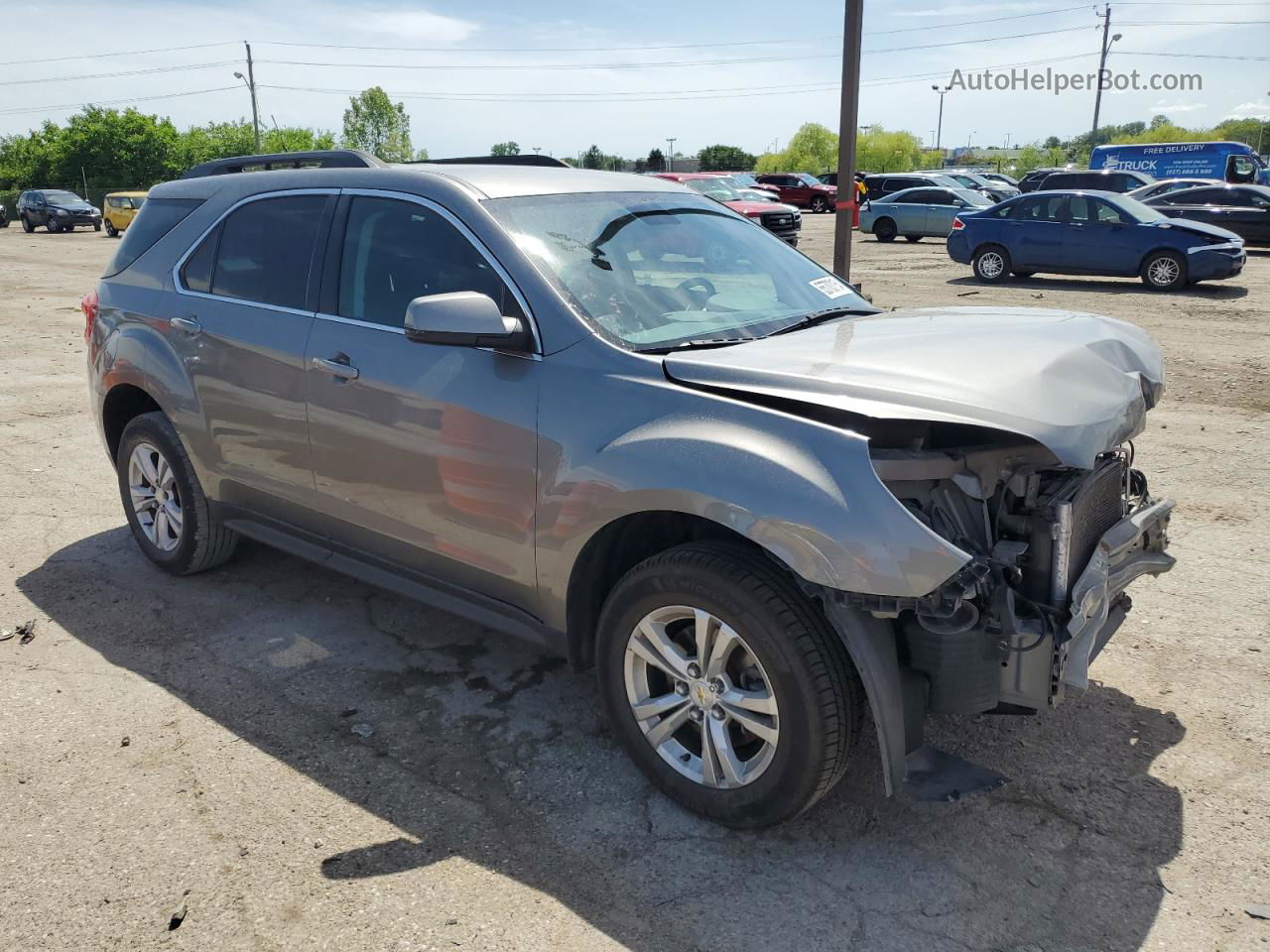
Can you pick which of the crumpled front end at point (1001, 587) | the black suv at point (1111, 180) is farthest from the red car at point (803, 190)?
the crumpled front end at point (1001, 587)

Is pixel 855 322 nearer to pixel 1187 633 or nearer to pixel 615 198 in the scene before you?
pixel 615 198

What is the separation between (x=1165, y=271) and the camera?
15789mm

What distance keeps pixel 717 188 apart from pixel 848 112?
17.6 m

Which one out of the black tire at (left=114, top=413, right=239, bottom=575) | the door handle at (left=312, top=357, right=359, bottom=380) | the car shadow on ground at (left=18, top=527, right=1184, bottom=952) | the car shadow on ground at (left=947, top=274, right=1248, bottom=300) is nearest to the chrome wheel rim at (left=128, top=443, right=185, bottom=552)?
the black tire at (left=114, top=413, right=239, bottom=575)

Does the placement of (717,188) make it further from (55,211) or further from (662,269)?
(55,211)

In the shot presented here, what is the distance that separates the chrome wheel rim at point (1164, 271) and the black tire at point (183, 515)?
15242mm

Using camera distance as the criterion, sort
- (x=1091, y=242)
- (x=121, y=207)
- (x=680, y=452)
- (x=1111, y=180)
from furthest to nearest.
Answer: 1. (x=121, y=207)
2. (x=1111, y=180)
3. (x=1091, y=242)
4. (x=680, y=452)

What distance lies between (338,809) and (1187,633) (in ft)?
11.3

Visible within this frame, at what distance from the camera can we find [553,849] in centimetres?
299

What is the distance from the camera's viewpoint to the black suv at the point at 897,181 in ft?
106

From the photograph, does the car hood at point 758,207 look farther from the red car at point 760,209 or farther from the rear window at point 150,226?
the rear window at point 150,226

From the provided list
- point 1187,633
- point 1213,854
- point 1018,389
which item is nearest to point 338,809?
point 1018,389

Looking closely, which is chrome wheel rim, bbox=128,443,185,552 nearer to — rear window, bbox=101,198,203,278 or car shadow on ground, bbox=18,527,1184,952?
car shadow on ground, bbox=18,527,1184,952

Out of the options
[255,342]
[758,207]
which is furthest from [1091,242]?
[255,342]
